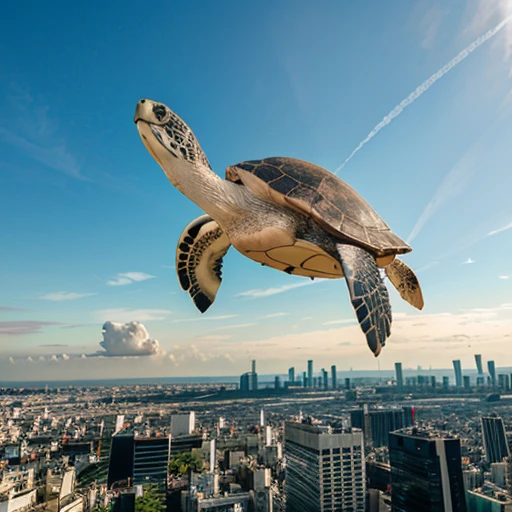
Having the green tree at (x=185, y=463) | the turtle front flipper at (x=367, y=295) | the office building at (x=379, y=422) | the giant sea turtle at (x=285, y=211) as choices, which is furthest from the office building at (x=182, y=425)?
the turtle front flipper at (x=367, y=295)

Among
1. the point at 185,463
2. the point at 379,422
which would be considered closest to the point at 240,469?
the point at 185,463

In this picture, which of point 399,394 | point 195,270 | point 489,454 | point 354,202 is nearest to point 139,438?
point 195,270

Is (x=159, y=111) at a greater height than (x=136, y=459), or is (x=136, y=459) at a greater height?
(x=159, y=111)

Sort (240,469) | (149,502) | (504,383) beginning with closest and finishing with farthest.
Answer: (149,502), (240,469), (504,383)

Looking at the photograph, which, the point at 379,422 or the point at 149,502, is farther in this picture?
the point at 379,422

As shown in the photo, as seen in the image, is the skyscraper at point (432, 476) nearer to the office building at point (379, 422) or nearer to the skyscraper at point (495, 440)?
the skyscraper at point (495, 440)

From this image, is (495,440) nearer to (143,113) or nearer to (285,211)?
(285,211)
